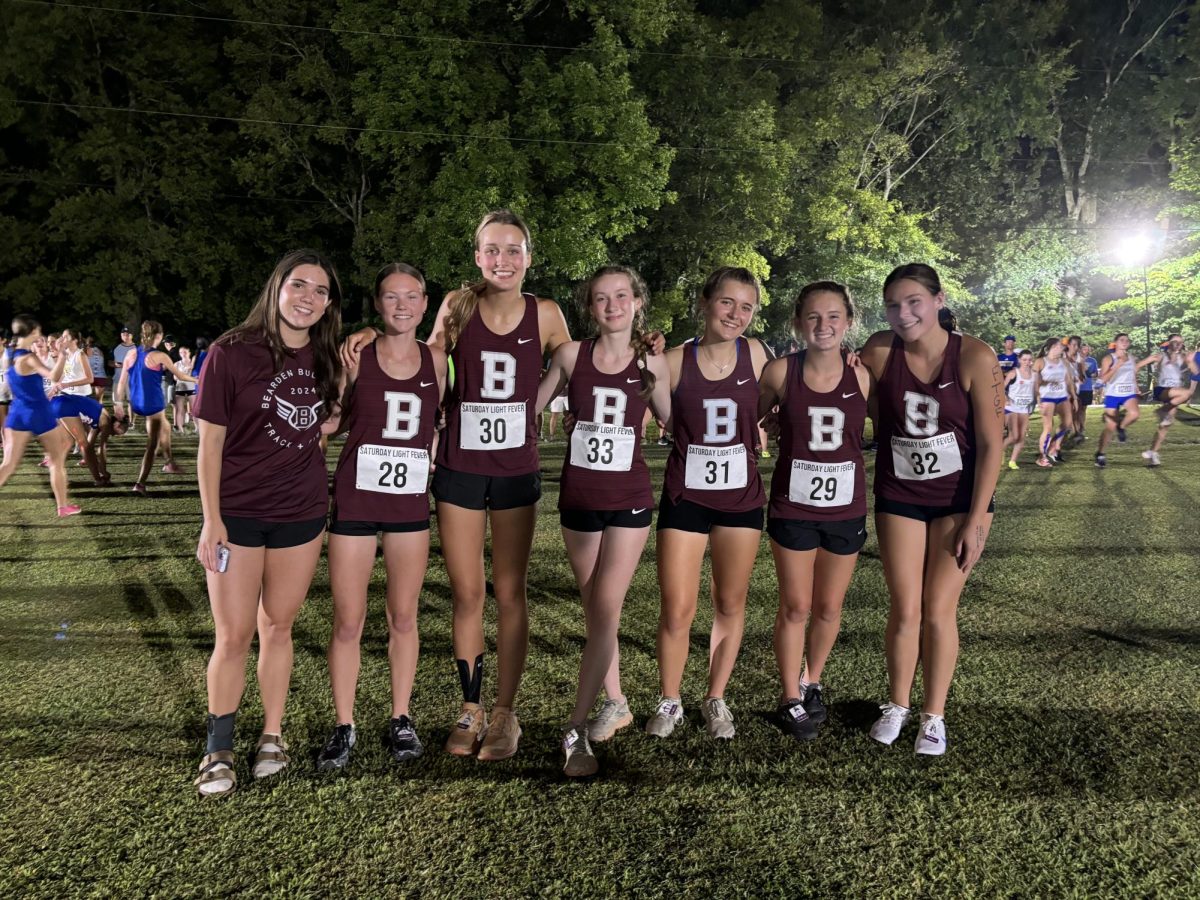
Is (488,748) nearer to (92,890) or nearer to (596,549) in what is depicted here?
(596,549)

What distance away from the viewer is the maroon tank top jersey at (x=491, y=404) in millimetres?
3475

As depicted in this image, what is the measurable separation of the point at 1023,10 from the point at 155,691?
41.3 metres

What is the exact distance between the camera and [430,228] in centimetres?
2136

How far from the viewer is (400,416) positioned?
3404 millimetres

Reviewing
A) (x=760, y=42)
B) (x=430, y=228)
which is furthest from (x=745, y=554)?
(x=760, y=42)

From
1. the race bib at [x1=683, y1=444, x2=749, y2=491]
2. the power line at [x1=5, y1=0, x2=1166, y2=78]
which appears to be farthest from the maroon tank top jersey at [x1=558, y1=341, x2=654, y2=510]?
the power line at [x1=5, y1=0, x2=1166, y2=78]

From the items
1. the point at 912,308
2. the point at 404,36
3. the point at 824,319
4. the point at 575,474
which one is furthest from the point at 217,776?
the point at 404,36

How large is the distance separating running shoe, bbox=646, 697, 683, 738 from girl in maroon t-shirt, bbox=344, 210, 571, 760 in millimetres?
629

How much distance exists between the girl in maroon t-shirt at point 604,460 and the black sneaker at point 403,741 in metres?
0.65

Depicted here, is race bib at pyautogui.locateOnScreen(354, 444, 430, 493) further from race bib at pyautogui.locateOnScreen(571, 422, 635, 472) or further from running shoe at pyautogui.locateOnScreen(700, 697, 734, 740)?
running shoe at pyautogui.locateOnScreen(700, 697, 734, 740)

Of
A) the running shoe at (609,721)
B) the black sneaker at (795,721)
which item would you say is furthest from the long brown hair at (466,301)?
the black sneaker at (795,721)

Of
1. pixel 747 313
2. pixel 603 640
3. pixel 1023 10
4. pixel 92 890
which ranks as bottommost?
pixel 92 890

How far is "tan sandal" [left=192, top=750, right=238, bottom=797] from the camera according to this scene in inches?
127

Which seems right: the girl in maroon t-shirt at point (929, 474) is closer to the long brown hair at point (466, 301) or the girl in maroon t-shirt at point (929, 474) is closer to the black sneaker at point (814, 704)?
the black sneaker at point (814, 704)
